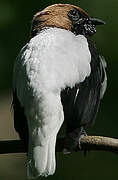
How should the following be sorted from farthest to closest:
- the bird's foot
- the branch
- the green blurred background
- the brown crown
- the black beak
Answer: the black beak, the green blurred background, the brown crown, the bird's foot, the branch

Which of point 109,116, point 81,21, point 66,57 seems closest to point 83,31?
point 81,21

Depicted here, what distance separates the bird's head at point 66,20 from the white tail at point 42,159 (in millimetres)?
1398

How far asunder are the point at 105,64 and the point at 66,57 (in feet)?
3.18

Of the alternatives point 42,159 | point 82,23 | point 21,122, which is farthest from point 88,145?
point 82,23

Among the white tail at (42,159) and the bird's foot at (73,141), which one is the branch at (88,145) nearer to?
the bird's foot at (73,141)

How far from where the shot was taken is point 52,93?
5.19m

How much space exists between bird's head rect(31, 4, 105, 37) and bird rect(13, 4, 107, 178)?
0.34 meters

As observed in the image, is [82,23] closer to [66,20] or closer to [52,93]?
[66,20]

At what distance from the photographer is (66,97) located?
207 inches

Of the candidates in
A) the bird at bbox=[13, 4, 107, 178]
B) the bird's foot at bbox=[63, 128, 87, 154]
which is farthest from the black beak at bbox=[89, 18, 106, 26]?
the bird's foot at bbox=[63, 128, 87, 154]

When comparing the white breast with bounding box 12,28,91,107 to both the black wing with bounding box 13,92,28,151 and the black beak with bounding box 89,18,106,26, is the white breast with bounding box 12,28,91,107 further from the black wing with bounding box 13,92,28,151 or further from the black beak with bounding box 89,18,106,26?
the black beak with bounding box 89,18,106,26

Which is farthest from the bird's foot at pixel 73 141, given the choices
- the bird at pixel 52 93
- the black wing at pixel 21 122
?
the black wing at pixel 21 122

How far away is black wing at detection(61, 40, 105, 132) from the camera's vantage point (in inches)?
208

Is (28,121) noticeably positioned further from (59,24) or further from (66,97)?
(59,24)
